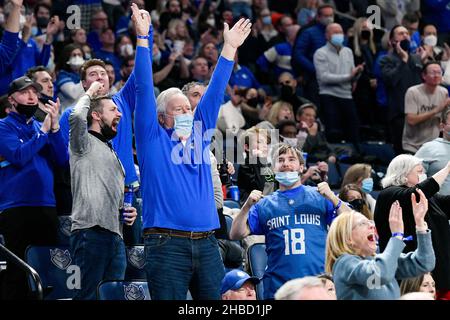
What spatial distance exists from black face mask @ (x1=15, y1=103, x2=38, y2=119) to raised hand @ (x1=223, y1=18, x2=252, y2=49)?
Answer: 6.23 ft

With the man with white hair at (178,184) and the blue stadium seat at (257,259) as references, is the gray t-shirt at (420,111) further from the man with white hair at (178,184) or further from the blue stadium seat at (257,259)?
the man with white hair at (178,184)

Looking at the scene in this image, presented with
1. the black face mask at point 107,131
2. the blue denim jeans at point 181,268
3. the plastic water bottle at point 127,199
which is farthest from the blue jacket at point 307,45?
the blue denim jeans at point 181,268

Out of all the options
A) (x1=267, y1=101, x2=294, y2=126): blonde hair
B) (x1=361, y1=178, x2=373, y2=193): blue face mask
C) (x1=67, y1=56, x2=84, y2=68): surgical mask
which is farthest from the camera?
(x1=267, y1=101, x2=294, y2=126): blonde hair

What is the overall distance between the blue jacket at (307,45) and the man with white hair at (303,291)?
815 centimetres

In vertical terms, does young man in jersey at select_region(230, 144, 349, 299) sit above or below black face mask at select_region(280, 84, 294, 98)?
below

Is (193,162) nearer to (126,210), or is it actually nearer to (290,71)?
(126,210)

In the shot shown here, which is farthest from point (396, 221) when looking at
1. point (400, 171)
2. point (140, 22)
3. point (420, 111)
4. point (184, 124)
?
point (420, 111)

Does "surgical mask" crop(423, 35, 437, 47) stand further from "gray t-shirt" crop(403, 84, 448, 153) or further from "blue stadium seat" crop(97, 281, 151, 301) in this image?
"blue stadium seat" crop(97, 281, 151, 301)

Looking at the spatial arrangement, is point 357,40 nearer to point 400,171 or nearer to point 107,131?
point 400,171

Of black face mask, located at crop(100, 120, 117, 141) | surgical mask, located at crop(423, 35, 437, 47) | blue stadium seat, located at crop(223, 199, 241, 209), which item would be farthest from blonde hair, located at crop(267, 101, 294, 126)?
black face mask, located at crop(100, 120, 117, 141)

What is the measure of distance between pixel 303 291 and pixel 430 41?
8.93 m

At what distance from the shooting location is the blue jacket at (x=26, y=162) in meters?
7.34

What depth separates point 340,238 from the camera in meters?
5.93

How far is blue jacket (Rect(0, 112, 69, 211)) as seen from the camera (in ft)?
24.1
